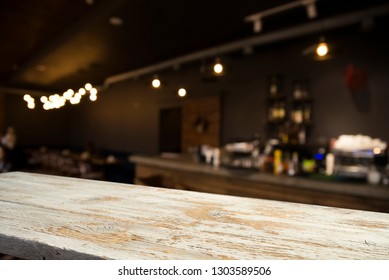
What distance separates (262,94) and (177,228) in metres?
5.46

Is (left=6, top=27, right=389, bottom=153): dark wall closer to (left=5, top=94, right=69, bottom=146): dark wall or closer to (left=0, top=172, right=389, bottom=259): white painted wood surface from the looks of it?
(left=0, top=172, right=389, bottom=259): white painted wood surface

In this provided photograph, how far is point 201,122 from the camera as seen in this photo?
275 inches

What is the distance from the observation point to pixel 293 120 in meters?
5.25

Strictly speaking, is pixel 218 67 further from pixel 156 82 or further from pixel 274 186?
pixel 274 186

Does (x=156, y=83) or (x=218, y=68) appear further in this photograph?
(x=218, y=68)

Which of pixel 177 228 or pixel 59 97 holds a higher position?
pixel 59 97

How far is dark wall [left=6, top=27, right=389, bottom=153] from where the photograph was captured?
457 centimetres

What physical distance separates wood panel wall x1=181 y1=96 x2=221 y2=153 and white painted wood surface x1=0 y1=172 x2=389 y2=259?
5533 millimetres

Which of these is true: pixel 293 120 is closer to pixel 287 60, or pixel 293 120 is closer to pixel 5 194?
pixel 287 60

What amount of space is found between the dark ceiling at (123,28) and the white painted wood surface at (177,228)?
7.03 ft

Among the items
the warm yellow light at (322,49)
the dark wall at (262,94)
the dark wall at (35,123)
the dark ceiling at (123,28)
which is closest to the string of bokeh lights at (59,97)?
the dark ceiling at (123,28)

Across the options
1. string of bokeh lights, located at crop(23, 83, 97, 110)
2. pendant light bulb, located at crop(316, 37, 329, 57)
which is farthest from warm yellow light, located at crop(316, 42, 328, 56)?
string of bokeh lights, located at crop(23, 83, 97, 110)

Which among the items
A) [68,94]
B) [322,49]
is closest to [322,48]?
[322,49]

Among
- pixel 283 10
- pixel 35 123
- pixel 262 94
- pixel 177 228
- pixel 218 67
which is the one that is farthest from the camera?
pixel 35 123
